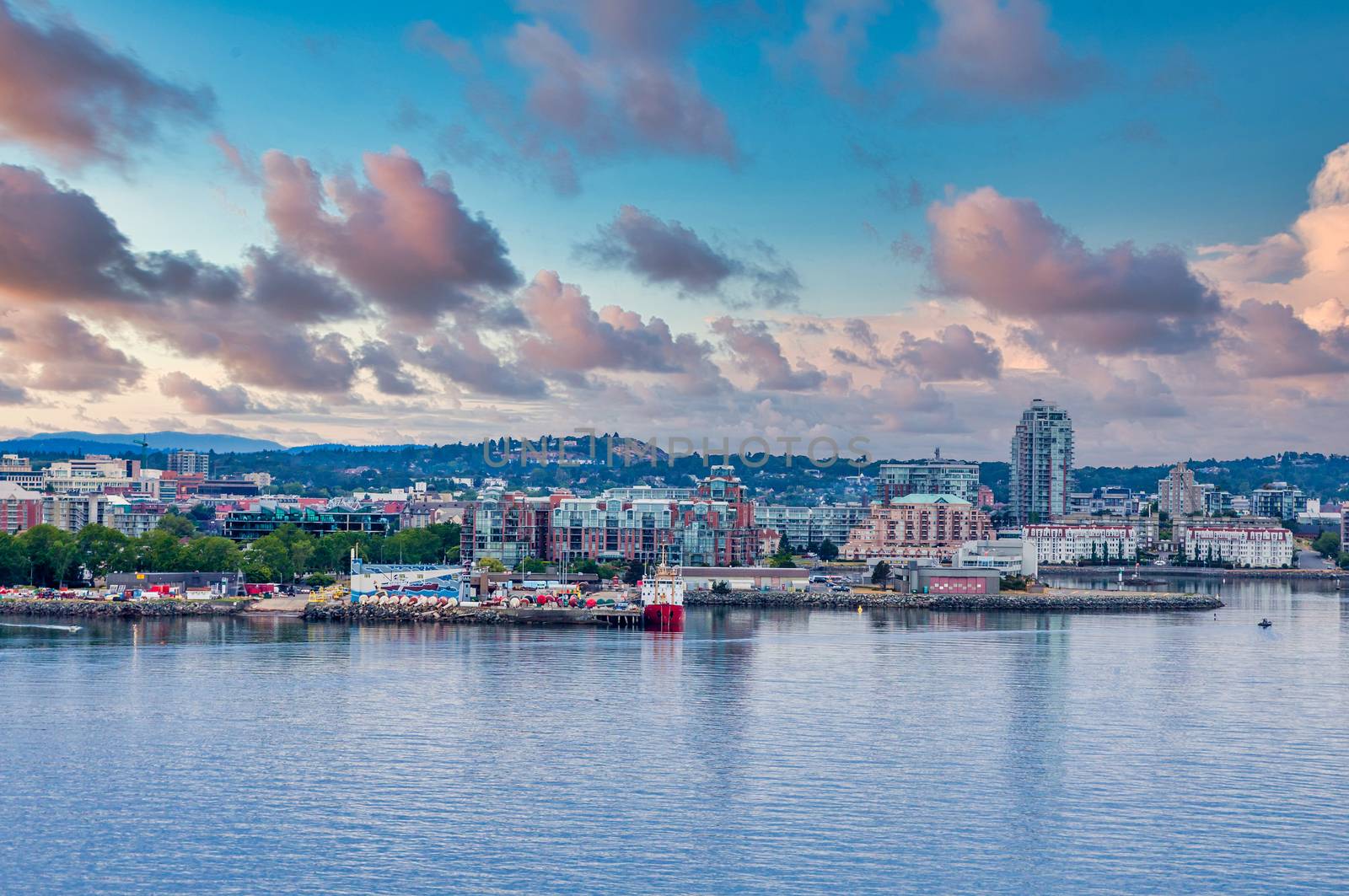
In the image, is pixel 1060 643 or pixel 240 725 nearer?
pixel 240 725

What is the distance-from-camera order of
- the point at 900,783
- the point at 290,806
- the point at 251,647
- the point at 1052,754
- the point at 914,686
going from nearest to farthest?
the point at 290,806, the point at 900,783, the point at 1052,754, the point at 914,686, the point at 251,647

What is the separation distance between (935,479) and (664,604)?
62.7 m

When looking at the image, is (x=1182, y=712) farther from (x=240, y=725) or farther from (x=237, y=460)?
(x=237, y=460)

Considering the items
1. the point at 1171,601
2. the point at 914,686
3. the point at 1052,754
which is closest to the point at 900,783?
the point at 1052,754

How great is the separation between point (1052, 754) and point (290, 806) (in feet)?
21.6

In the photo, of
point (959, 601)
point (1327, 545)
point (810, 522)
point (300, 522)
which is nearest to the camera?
point (959, 601)

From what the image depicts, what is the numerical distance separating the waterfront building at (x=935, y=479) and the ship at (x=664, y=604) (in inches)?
2237

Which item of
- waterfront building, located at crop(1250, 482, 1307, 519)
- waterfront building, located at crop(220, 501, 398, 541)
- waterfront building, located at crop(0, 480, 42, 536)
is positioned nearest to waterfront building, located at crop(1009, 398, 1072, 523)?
waterfront building, located at crop(1250, 482, 1307, 519)

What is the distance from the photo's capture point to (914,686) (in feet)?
60.4

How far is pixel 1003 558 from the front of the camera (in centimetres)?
4631

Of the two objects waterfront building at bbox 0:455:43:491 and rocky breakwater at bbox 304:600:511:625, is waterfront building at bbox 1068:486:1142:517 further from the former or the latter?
rocky breakwater at bbox 304:600:511:625

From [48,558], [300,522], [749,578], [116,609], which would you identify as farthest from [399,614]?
[300,522]

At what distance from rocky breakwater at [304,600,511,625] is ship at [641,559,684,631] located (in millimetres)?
2819

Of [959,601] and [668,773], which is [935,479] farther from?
[668,773]
